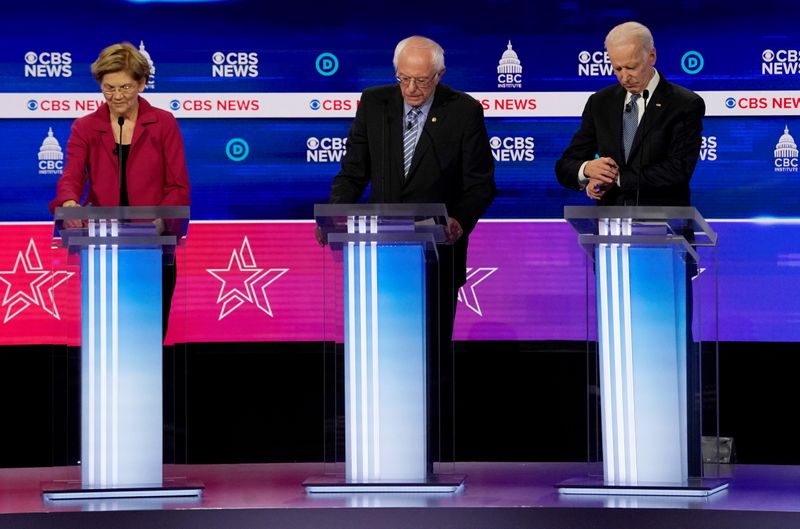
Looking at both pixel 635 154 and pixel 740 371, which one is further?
pixel 740 371

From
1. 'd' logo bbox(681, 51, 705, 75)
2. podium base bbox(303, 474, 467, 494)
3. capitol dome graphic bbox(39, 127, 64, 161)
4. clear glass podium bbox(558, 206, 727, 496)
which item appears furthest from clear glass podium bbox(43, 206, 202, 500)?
'd' logo bbox(681, 51, 705, 75)

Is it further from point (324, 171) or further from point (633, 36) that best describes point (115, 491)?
point (324, 171)

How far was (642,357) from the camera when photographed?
14.5 ft

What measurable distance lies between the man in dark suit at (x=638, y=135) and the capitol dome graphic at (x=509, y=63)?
1.41 m

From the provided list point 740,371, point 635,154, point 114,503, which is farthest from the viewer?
point 740,371

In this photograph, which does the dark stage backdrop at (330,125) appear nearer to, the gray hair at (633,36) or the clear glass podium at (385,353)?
the gray hair at (633,36)

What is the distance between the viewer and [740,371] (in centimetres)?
649

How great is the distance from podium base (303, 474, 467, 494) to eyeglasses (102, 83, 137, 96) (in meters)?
1.49

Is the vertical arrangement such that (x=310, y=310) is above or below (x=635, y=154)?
below

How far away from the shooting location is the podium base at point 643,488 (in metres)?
4.35

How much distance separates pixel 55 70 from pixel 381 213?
107 inches

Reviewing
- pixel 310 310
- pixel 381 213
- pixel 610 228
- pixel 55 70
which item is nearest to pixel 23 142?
pixel 55 70

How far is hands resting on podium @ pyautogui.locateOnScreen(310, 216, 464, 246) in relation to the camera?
178 inches

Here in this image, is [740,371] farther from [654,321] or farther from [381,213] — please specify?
[381,213]
